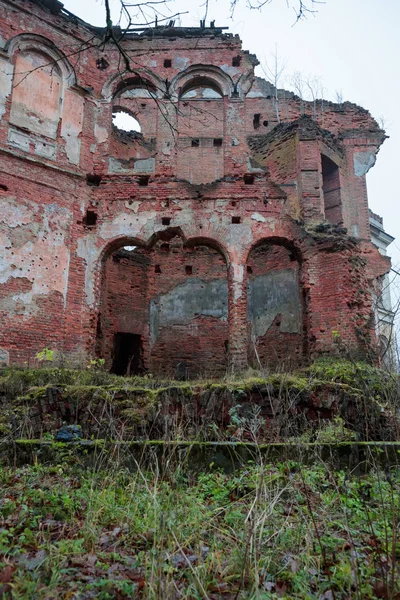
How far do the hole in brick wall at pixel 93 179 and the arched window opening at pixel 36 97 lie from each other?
1338 millimetres

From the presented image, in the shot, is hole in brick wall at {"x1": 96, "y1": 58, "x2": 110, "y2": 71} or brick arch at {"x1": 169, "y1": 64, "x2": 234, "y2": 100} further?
brick arch at {"x1": 169, "y1": 64, "x2": 234, "y2": 100}

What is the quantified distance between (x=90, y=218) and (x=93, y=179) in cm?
114

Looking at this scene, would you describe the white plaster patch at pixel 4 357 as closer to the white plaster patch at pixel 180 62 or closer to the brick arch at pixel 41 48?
the brick arch at pixel 41 48

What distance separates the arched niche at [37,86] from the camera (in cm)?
1273

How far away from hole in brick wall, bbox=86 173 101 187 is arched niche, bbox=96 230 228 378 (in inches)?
95.7

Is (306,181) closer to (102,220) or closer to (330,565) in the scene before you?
(102,220)

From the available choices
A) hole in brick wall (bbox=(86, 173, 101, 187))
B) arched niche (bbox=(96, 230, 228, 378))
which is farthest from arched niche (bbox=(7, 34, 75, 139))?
arched niche (bbox=(96, 230, 228, 378))

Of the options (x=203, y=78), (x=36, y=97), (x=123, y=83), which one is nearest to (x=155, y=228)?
(x=36, y=97)

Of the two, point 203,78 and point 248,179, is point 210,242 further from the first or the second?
point 203,78

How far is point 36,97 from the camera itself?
13.0 m

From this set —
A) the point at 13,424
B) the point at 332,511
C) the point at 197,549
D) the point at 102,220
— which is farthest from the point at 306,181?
the point at 197,549

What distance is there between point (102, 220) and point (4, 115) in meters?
3.51

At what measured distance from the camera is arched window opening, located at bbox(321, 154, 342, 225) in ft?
64.4

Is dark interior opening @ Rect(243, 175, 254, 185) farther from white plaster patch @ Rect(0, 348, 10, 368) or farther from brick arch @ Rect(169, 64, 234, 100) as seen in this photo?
white plaster patch @ Rect(0, 348, 10, 368)
